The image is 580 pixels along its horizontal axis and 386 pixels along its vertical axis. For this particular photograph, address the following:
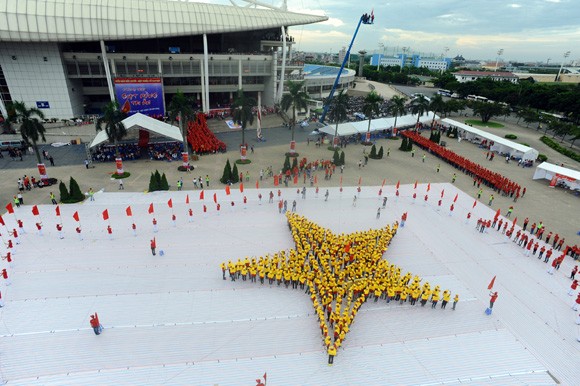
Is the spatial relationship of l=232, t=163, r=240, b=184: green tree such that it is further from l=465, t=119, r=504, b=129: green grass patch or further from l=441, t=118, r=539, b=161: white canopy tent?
l=465, t=119, r=504, b=129: green grass patch

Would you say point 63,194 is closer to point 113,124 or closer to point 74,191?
point 74,191

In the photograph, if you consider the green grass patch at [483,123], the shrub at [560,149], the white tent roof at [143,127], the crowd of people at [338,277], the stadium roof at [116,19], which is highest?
the stadium roof at [116,19]

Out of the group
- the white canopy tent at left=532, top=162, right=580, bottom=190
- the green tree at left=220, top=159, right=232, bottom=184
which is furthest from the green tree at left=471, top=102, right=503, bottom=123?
the green tree at left=220, top=159, right=232, bottom=184

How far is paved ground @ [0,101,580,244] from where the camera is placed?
3081cm

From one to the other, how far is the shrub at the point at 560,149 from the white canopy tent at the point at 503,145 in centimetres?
815

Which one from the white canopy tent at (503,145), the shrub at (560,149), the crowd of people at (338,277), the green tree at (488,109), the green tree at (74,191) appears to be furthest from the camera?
the green tree at (488,109)

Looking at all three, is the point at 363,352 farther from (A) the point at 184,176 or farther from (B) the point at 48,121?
(B) the point at 48,121

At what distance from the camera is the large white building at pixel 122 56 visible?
47.8 m

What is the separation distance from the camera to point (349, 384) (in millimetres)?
13711

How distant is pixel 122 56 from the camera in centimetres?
5625

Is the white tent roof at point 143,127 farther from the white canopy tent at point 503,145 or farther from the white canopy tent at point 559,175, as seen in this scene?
the white canopy tent at point 503,145

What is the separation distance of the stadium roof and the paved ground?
14573 millimetres

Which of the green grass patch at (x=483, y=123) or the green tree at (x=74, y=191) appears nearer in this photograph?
the green tree at (x=74, y=191)

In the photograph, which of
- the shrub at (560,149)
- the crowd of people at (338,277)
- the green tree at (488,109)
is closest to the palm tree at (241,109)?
the crowd of people at (338,277)
